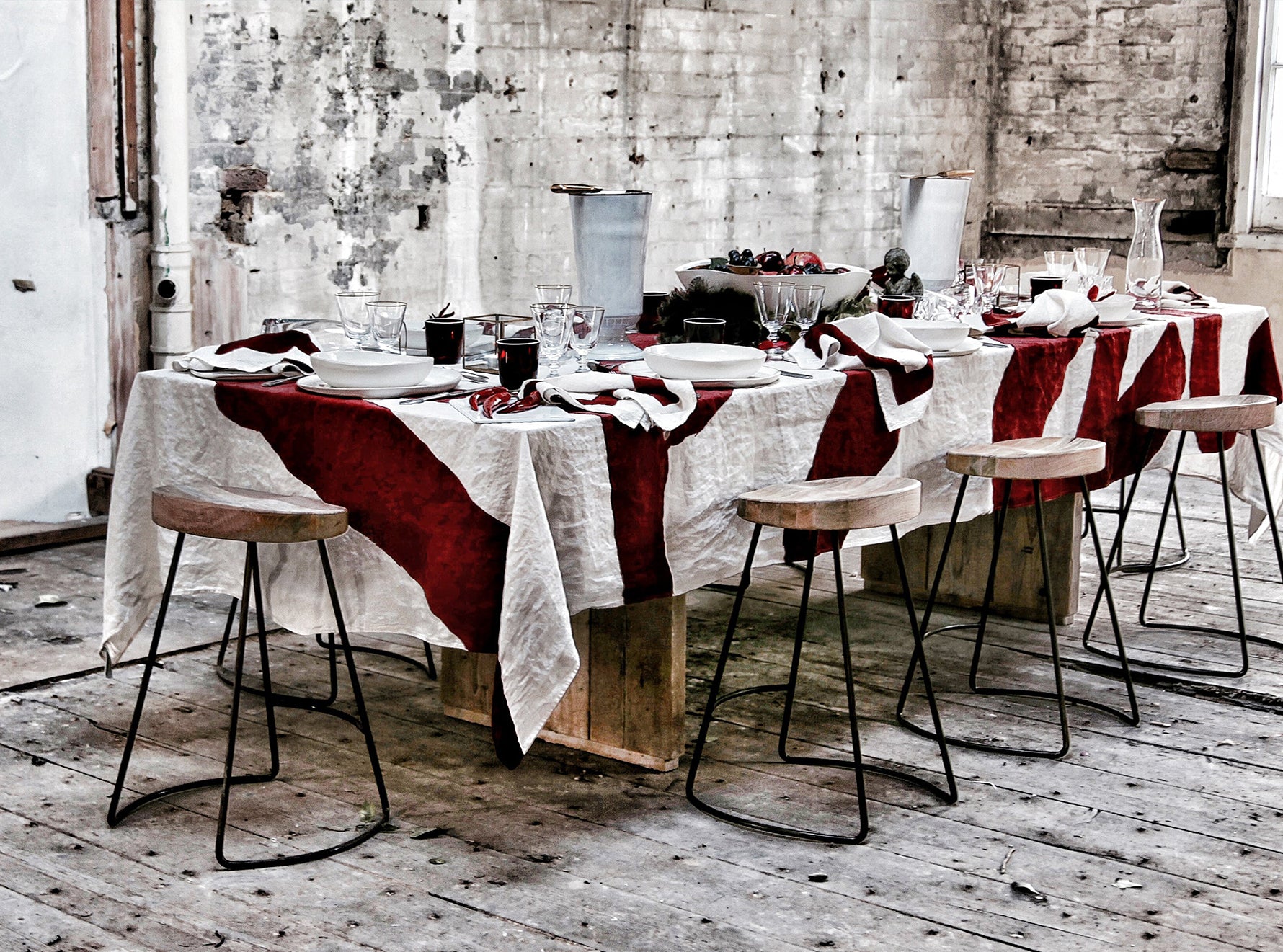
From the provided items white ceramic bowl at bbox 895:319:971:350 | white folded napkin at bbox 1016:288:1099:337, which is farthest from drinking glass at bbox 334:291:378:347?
white folded napkin at bbox 1016:288:1099:337

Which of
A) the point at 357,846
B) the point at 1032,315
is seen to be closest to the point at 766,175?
the point at 1032,315

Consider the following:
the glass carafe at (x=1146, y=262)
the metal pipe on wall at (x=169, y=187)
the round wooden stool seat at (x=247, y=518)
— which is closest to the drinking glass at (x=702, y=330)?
the round wooden stool seat at (x=247, y=518)

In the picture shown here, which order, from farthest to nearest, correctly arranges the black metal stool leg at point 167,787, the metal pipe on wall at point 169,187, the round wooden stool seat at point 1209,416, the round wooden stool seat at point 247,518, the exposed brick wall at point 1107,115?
the exposed brick wall at point 1107,115 < the metal pipe on wall at point 169,187 < the round wooden stool seat at point 1209,416 < the black metal stool leg at point 167,787 < the round wooden stool seat at point 247,518

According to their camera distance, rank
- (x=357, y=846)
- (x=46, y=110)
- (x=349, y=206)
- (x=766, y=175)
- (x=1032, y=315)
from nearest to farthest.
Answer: (x=357, y=846) < (x=1032, y=315) < (x=46, y=110) < (x=349, y=206) < (x=766, y=175)

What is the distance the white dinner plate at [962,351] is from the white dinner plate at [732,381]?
16.9 inches

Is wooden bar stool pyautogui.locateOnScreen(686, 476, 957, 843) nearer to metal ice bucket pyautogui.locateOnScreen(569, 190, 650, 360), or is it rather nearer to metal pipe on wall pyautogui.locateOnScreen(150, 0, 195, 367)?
metal ice bucket pyautogui.locateOnScreen(569, 190, 650, 360)

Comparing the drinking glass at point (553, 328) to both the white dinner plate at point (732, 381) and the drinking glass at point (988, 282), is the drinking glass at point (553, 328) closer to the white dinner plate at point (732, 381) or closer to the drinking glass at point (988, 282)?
the white dinner plate at point (732, 381)

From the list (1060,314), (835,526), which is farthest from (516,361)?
(1060,314)

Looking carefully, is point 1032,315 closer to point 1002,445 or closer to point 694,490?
point 1002,445

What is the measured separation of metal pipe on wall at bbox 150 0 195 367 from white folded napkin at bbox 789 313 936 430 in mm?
2203

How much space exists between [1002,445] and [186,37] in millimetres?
2702

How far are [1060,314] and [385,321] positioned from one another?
1.49 m

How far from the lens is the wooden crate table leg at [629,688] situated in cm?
278

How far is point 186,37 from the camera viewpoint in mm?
4461
